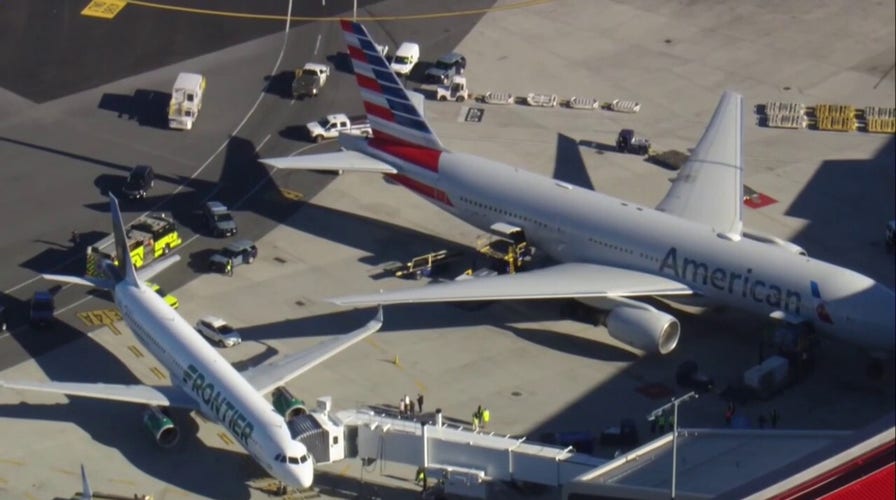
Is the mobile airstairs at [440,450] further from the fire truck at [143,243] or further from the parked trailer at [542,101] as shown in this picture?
the parked trailer at [542,101]

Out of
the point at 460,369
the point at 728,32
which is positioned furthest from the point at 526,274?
the point at 728,32

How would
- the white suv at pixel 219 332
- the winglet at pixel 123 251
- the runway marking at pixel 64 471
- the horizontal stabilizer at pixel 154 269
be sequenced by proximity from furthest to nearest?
the white suv at pixel 219 332, the horizontal stabilizer at pixel 154 269, the winglet at pixel 123 251, the runway marking at pixel 64 471

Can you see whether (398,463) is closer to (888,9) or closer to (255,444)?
(255,444)

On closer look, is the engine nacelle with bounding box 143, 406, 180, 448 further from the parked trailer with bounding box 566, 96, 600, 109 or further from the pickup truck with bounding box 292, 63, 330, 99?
the parked trailer with bounding box 566, 96, 600, 109

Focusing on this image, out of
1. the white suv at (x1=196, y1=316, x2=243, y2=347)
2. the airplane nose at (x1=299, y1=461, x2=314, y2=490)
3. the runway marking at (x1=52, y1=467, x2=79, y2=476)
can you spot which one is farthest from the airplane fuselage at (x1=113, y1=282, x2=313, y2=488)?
the runway marking at (x1=52, y1=467, x2=79, y2=476)

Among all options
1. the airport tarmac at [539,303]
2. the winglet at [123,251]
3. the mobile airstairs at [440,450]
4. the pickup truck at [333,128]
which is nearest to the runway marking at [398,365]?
the airport tarmac at [539,303]

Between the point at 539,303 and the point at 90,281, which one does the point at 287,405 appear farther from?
the point at 539,303
